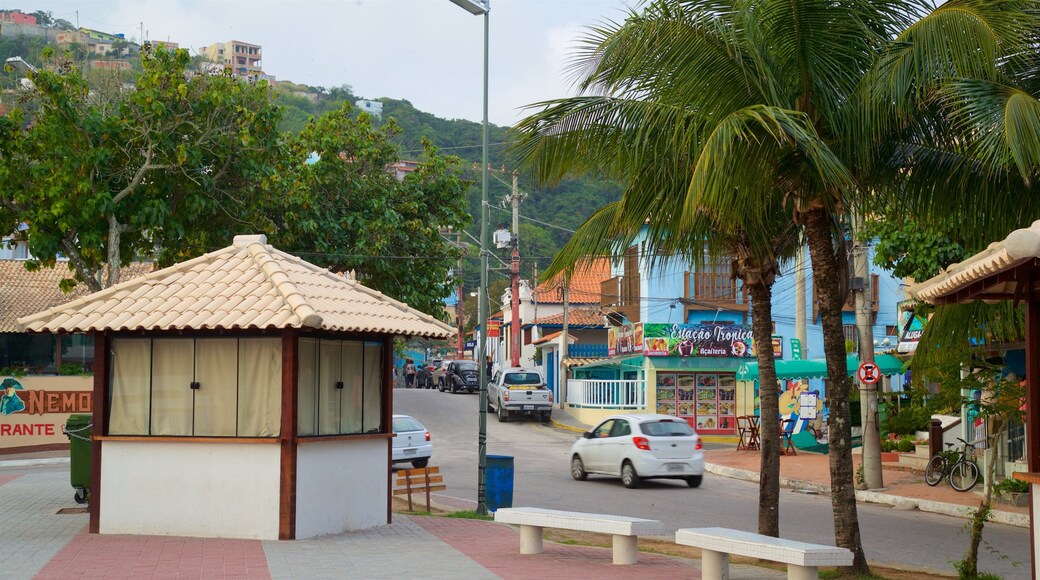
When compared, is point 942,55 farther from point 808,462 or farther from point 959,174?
point 808,462

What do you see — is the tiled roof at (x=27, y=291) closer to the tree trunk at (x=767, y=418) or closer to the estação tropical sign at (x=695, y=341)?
the estação tropical sign at (x=695, y=341)

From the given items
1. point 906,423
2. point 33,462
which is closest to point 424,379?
point 33,462

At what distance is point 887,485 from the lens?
76.1 ft

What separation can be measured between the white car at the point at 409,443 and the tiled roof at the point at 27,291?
41.6 feet

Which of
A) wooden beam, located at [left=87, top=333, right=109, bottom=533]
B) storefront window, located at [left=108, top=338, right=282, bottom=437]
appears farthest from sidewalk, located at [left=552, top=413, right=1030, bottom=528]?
wooden beam, located at [left=87, top=333, right=109, bottom=533]

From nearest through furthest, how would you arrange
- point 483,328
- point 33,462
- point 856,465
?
point 483,328 < point 856,465 < point 33,462

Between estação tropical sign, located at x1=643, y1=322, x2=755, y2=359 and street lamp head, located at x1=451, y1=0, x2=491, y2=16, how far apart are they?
22.5 metres

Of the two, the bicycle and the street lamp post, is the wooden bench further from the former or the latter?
the bicycle

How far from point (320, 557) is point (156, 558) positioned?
1.72m

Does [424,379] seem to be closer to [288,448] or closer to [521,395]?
[521,395]

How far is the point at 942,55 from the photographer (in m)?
10.3

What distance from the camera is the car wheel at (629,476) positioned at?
74.6 ft

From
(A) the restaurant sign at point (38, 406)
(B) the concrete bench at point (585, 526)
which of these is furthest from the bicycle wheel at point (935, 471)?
(A) the restaurant sign at point (38, 406)

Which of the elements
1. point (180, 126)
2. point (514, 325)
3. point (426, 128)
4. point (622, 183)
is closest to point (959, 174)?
point (622, 183)
